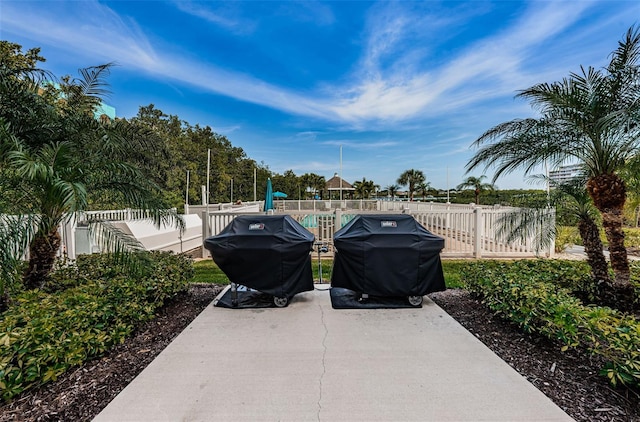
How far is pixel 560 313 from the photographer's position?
2.62 meters

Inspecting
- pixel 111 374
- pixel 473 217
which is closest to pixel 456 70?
pixel 473 217

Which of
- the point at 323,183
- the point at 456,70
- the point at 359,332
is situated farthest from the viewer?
the point at 323,183

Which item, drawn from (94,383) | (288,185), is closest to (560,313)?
(94,383)

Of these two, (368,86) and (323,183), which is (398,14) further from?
(323,183)

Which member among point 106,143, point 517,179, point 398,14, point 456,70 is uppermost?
point 398,14

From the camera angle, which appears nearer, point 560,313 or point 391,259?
point 560,313

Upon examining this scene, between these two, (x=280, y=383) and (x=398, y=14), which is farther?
(x=398, y=14)

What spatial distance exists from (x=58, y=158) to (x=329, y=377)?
362 centimetres

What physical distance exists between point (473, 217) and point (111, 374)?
8131mm

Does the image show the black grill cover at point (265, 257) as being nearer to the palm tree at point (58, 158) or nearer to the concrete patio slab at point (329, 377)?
the concrete patio slab at point (329, 377)

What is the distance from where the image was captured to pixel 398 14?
789 cm

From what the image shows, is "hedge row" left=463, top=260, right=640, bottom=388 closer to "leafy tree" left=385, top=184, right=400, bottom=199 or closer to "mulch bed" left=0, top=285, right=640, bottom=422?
"mulch bed" left=0, top=285, right=640, bottom=422

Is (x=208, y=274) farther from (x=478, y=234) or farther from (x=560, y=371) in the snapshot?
(x=478, y=234)

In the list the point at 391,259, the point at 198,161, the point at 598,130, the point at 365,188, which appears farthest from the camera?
the point at 365,188
